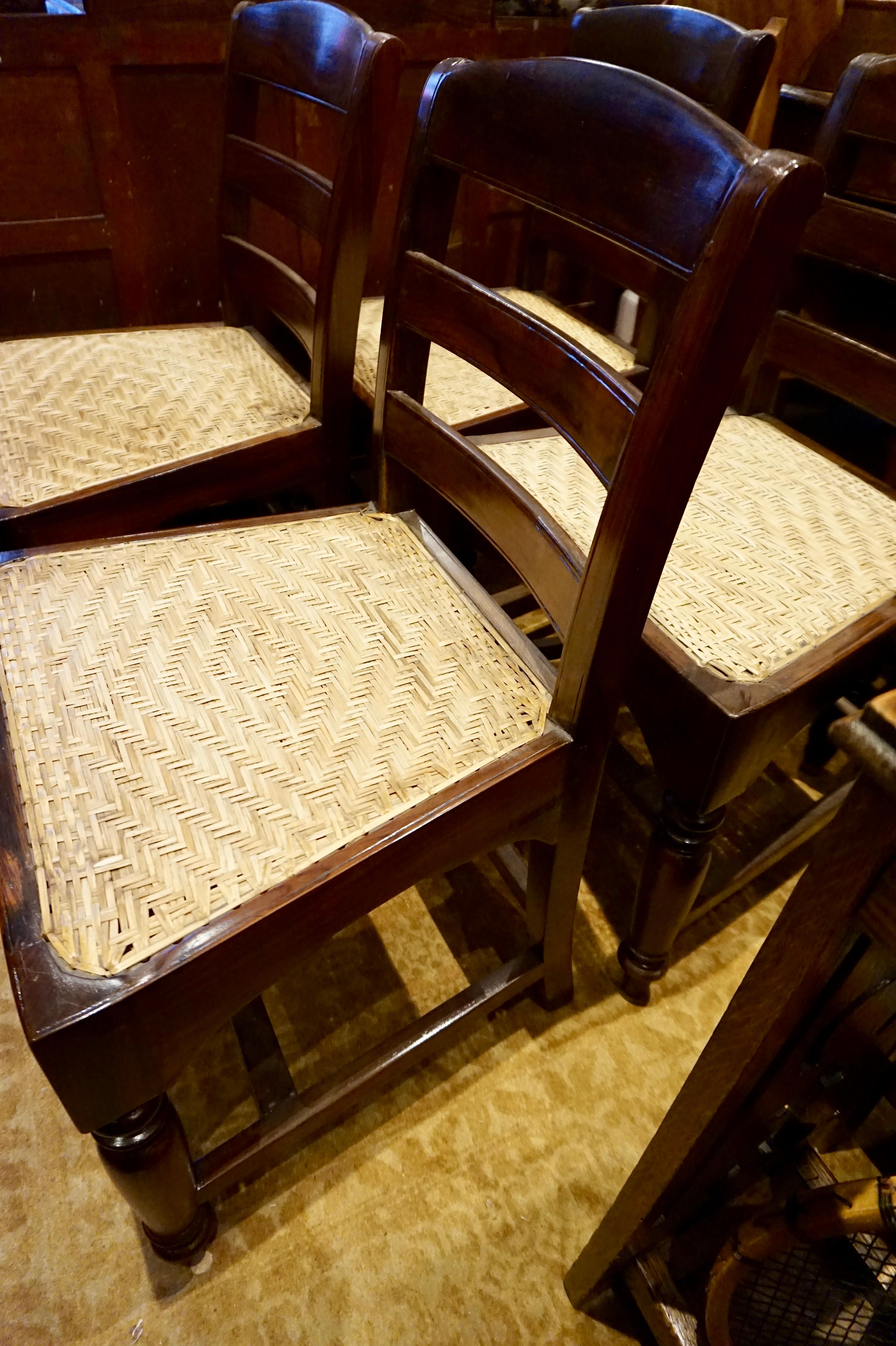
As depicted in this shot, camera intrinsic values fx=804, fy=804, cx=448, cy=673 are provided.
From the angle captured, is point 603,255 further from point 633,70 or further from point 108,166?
point 108,166

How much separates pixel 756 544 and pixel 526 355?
1.34ft

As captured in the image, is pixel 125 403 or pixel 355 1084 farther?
pixel 125 403

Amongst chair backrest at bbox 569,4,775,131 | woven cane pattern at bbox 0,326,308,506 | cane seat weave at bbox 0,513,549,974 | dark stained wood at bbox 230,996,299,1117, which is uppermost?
chair backrest at bbox 569,4,775,131

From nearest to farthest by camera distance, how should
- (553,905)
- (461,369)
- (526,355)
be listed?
(526,355) < (553,905) < (461,369)

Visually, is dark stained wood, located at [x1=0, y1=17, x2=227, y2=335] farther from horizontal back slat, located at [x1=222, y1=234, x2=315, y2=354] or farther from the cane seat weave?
the cane seat weave

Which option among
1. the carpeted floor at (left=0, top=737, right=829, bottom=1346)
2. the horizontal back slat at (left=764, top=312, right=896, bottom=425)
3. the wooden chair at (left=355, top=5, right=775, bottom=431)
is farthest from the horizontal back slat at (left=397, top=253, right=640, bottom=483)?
the carpeted floor at (left=0, top=737, right=829, bottom=1346)

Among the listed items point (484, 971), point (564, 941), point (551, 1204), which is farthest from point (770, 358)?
point (551, 1204)

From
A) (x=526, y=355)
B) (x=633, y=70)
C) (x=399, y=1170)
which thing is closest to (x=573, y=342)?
(x=526, y=355)

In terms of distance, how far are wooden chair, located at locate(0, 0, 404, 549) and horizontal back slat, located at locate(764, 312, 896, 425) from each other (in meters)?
0.62

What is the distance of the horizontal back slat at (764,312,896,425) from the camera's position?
1081mm

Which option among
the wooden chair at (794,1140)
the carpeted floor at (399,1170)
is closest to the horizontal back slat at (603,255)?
the wooden chair at (794,1140)

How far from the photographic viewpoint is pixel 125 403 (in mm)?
1187

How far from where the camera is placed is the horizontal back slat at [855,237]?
1034 millimetres

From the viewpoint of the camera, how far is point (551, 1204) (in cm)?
97
